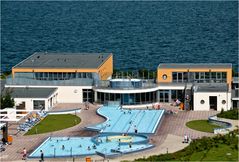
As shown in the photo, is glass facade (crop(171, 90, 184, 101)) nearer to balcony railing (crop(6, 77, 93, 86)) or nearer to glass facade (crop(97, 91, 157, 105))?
glass facade (crop(97, 91, 157, 105))

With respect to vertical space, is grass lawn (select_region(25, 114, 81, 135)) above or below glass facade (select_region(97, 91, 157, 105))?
below

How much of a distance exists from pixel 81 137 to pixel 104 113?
397 inches

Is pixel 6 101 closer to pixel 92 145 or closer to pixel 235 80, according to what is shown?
pixel 92 145

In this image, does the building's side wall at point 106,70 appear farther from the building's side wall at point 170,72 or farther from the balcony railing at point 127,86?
the building's side wall at point 170,72

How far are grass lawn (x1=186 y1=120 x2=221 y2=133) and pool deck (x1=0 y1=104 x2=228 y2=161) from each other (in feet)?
2.58

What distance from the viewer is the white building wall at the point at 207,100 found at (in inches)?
3848

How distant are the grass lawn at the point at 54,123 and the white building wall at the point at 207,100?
1309 cm

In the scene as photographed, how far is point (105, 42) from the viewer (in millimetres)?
174625

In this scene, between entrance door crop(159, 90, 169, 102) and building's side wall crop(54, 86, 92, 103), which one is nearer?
entrance door crop(159, 90, 169, 102)

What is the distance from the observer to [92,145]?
82500mm

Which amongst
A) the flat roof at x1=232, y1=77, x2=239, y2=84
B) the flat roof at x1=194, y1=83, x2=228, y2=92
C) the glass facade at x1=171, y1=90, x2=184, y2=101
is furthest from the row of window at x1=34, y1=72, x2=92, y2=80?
the flat roof at x1=232, y1=77, x2=239, y2=84

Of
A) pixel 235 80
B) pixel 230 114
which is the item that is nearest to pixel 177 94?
pixel 235 80

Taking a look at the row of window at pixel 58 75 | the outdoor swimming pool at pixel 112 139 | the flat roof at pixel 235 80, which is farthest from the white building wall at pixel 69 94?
the flat roof at pixel 235 80

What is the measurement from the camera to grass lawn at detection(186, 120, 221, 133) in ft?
291
